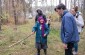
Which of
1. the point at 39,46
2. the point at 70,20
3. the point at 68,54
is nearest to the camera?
the point at 70,20

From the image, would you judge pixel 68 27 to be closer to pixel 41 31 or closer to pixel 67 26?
pixel 67 26

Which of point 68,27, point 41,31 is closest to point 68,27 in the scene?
point 68,27

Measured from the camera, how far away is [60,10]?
5.92 metres

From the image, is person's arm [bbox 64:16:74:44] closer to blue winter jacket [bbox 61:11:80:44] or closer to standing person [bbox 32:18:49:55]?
blue winter jacket [bbox 61:11:80:44]

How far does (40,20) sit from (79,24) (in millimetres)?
1429

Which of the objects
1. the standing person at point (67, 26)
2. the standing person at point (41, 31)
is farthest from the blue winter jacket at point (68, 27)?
the standing person at point (41, 31)

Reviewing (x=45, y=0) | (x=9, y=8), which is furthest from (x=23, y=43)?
(x=45, y=0)

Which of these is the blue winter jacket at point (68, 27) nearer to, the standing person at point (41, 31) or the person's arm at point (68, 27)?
the person's arm at point (68, 27)

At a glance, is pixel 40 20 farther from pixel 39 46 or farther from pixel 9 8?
pixel 9 8

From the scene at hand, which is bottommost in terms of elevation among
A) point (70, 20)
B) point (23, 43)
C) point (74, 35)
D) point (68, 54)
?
point (23, 43)

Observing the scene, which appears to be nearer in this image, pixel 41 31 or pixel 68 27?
pixel 68 27

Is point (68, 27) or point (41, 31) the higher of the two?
point (68, 27)

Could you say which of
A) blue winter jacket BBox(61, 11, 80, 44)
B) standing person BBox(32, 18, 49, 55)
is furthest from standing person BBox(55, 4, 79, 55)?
standing person BBox(32, 18, 49, 55)

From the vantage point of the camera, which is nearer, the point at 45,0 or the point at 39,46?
the point at 39,46
